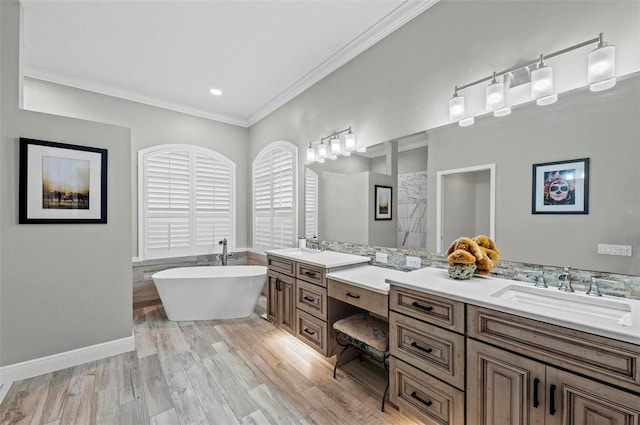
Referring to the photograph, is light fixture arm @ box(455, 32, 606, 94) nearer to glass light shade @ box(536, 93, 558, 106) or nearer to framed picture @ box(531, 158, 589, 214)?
glass light shade @ box(536, 93, 558, 106)

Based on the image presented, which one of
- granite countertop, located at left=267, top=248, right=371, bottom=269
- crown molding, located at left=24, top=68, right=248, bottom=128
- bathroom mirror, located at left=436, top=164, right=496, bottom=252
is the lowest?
granite countertop, located at left=267, top=248, right=371, bottom=269

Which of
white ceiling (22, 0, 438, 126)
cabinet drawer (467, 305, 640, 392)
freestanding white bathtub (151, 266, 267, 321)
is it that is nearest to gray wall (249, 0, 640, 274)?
white ceiling (22, 0, 438, 126)

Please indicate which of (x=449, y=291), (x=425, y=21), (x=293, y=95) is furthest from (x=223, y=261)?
(x=425, y=21)

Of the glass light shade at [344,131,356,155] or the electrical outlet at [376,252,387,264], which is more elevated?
the glass light shade at [344,131,356,155]

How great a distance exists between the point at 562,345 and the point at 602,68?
1.35 meters

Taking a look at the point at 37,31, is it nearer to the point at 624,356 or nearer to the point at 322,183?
the point at 322,183

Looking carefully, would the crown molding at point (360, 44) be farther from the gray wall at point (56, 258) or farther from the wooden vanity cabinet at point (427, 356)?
the wooden vanity cabinet at point (427, 356)

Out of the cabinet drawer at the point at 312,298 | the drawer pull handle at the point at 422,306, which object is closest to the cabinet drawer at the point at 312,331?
the cabinet drawer at the point at 312,298

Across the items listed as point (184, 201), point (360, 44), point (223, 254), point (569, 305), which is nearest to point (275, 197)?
point (223, 254)

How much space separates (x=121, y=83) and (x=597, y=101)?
4.62 meters

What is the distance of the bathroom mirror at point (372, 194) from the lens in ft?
7.34

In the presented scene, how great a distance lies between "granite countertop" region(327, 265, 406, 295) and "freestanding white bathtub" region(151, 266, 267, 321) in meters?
1.46

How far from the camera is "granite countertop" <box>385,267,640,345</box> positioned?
1.01 metres

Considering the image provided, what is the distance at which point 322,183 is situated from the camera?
10.5 ft
